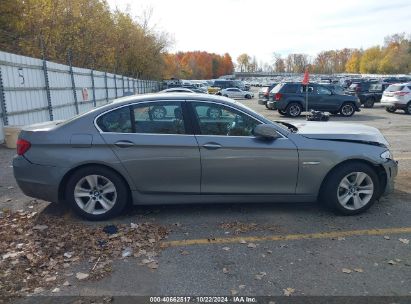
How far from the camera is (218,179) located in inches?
173

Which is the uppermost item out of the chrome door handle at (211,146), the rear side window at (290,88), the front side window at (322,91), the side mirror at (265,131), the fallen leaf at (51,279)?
the rear side window at (290,88)

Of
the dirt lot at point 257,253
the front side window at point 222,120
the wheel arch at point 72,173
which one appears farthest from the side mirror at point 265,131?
the wheel arch at point 72,173

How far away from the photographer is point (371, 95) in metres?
24.6

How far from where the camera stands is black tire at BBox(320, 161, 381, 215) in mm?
4457

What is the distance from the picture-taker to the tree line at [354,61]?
109 metres

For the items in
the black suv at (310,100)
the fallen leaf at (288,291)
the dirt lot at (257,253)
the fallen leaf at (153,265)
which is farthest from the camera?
the black suv at (310,100)

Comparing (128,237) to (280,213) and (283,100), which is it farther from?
(283,100)

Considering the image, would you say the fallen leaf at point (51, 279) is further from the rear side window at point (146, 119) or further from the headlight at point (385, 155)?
the headlight at point (385, 155)

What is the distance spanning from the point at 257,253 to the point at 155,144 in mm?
1772

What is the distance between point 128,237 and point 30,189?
1492mm

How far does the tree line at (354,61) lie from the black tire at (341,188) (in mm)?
118951

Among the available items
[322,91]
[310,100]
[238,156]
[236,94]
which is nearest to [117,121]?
[238,156]

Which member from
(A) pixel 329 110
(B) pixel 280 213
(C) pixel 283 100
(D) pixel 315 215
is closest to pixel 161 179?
(B) pixel 280 213

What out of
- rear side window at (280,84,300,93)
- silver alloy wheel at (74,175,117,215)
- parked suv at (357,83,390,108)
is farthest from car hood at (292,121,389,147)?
parked suv at (357,83,390,108)
